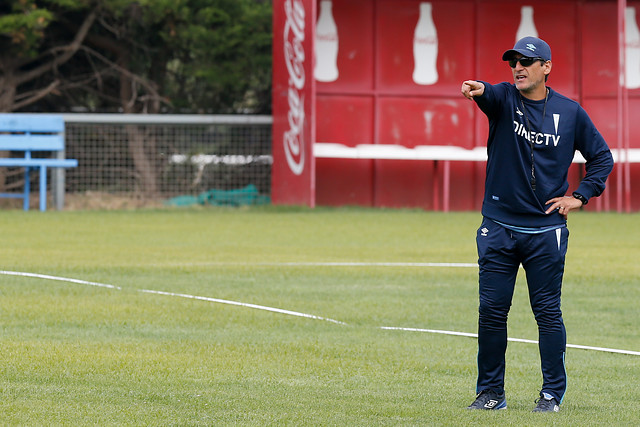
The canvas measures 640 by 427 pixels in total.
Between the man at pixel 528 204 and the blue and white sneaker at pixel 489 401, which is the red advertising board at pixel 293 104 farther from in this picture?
the blue and white sneaker at pixel 489 401

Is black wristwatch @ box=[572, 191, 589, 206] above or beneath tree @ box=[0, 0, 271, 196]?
beneath

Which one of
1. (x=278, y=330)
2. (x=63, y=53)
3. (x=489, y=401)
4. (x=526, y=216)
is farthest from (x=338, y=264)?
(x=63, y=53)

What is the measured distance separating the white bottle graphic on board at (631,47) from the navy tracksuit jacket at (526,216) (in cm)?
1919

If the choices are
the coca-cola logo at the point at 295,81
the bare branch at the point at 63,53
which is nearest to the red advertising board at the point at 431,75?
the coca-cola logo at the point at 295,81

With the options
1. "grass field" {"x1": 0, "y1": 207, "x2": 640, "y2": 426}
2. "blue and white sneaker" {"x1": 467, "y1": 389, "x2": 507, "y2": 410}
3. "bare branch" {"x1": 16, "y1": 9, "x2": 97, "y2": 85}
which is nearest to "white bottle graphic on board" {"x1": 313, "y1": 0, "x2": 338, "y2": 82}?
"bare branch" {"x1": 16, "y1": 9, "x2": 97, "y2": 85}

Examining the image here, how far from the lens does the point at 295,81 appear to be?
2258 centimetres

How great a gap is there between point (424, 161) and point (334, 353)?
1622 cm

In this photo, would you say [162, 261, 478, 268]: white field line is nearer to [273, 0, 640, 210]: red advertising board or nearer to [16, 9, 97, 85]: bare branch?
[273, 0, 640, 210]: red advertising board

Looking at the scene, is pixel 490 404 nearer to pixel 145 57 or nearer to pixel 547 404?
pixel 547 404

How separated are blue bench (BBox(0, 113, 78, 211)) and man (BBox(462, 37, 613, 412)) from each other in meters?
16.8

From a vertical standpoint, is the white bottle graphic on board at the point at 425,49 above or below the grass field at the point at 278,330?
above

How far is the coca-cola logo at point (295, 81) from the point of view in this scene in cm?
2233

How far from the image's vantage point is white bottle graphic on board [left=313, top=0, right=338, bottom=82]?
23.8 metres

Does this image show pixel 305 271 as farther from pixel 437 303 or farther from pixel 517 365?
pixel 517 365
